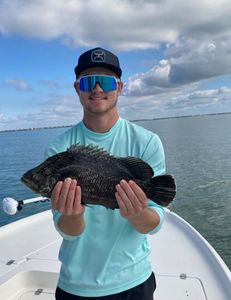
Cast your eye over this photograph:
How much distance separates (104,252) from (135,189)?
2.40 feet

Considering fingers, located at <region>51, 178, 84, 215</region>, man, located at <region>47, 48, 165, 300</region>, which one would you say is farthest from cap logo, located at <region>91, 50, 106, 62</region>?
fingers, located at <region>51, 178, 84, 215</region>

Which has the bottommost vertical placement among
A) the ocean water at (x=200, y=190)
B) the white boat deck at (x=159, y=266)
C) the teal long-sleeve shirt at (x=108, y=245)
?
the ocean water at (x=200, y=190)

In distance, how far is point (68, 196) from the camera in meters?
2.71

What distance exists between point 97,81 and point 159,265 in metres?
3.91

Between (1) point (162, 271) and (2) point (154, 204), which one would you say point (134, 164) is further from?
(1) point (162, 271)

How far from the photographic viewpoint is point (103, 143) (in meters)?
3.17

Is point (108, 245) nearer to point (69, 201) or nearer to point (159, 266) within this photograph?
point (69, 201)

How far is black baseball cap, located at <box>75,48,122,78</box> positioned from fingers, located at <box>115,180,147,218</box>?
1140mm

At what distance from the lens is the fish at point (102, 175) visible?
278 cm

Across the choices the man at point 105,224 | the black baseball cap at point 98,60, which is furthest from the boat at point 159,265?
the black baseball cap at point 98,60

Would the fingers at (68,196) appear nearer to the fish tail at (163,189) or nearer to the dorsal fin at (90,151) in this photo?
the dorsal fin at (90,151)

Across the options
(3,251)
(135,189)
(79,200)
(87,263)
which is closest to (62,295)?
(87,263)

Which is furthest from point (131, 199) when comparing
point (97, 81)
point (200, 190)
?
point (200, 190)

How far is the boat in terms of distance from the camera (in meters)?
5.05
